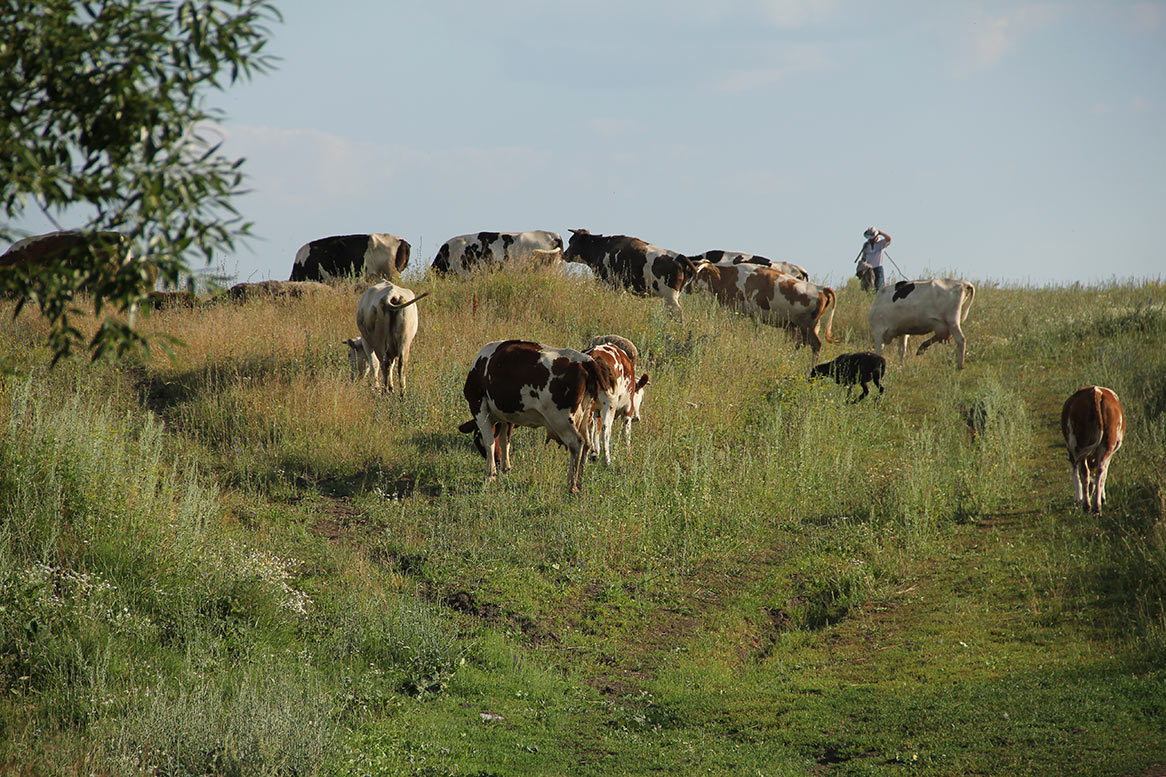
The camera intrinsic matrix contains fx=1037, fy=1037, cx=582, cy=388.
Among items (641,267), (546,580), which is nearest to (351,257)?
(641,267)

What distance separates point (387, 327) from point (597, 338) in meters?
3.05

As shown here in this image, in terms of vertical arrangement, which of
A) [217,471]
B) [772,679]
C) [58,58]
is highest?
[58,58]

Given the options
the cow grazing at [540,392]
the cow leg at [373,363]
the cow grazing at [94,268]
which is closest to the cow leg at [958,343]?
the cow grazing at [540,392]

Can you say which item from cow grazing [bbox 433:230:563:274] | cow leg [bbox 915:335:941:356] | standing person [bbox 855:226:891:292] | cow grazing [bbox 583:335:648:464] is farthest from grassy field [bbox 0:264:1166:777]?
standing person [bbox 855:226:891:292]

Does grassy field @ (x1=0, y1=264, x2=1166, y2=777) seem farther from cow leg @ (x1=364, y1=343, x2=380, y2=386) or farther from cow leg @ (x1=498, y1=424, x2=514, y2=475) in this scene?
cow leg @ (x1=364, y1=343, x2=380, y2=386)

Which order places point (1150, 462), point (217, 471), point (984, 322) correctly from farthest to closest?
point (984, 322)
point (1150, 462)
point (217, 471)

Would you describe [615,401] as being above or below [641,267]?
below

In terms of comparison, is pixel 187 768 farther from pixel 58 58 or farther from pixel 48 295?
pixel 58 58

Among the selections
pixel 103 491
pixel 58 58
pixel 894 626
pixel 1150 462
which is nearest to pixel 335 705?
pixel 103 491

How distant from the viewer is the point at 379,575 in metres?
9.73

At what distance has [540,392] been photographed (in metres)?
11.9

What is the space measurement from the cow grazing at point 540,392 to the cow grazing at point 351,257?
12.7m

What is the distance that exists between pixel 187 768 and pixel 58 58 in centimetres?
402

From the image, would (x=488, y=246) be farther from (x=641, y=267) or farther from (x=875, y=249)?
(x=875, y=249)
